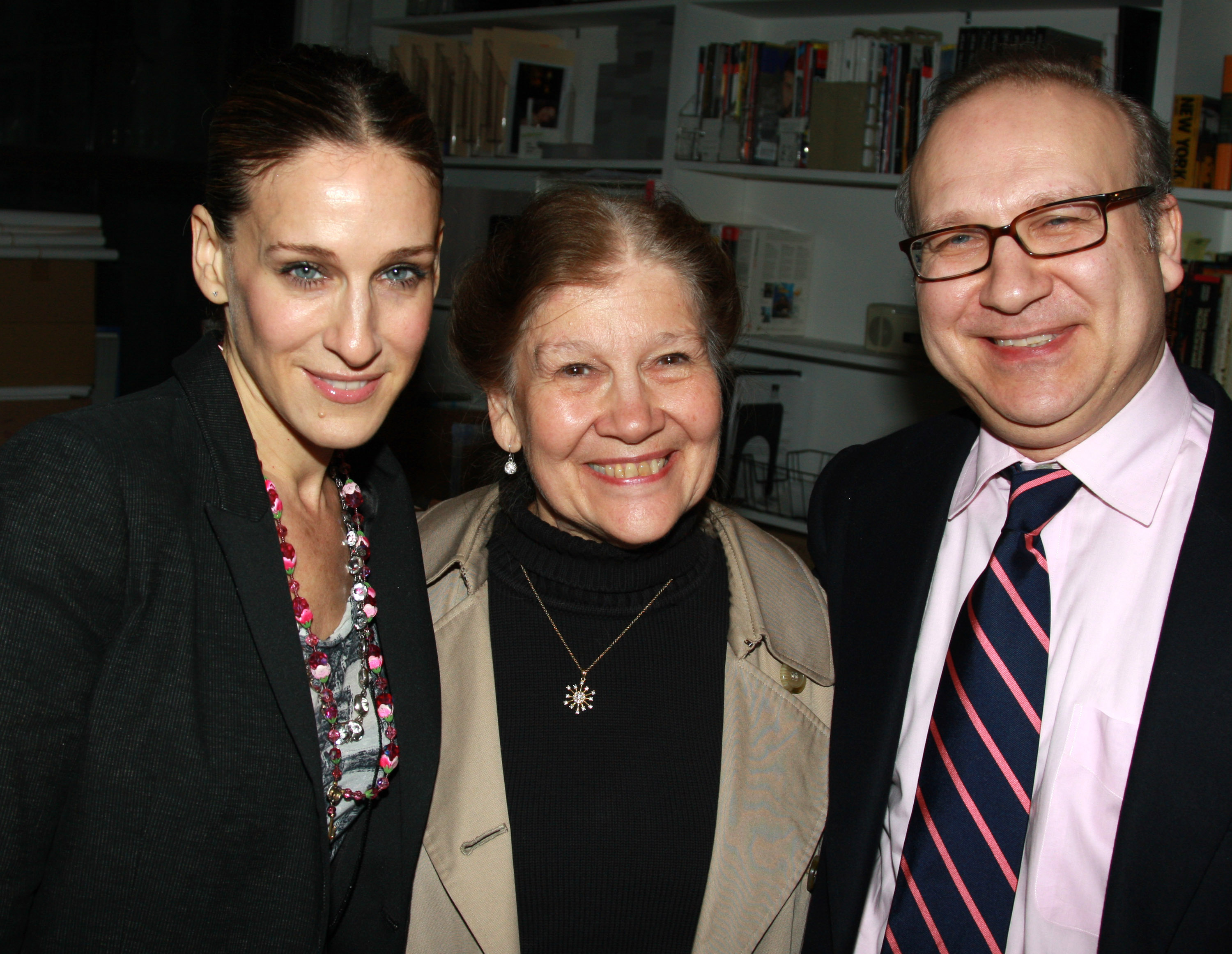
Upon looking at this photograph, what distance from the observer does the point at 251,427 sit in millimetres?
1456

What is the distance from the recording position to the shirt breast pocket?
50.4 inches

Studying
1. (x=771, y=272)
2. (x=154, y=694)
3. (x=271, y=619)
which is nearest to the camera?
(x=154, y=694)

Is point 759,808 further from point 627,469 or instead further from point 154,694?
point 154,694

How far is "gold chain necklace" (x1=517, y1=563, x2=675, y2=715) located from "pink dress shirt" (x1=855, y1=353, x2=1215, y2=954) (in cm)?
48

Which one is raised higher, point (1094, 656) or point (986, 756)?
point (1094, 656)

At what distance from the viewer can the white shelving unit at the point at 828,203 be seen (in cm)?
320

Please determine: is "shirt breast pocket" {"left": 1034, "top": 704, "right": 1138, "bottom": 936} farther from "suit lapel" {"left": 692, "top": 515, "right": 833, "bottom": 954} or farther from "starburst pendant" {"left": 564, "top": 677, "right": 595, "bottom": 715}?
"starburst pendant" {"left": 564, "top": 677, "right": 595, "bottom": 715}

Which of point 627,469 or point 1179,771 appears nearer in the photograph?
point 1179,771

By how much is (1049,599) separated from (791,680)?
1.45 feet

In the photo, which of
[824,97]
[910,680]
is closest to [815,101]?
[824,97]

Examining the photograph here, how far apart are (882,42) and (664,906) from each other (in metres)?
2.66

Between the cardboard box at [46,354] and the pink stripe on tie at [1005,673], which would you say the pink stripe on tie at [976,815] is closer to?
the pink stripe on tie at [1005,673]

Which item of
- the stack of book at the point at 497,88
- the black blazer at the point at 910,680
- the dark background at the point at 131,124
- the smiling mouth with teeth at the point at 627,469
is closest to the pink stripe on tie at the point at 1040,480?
the black blazer at the point at 910,680

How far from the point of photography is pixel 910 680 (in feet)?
5.06
